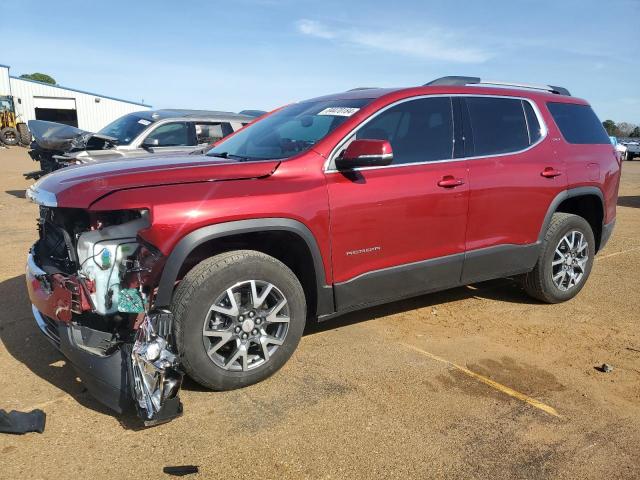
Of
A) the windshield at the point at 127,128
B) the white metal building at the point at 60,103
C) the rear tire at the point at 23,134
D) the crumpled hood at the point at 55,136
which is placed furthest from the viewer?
the white metal building at the point at 60,103

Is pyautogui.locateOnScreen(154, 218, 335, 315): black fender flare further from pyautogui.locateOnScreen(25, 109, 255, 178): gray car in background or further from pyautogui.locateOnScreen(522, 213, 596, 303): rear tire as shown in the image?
pyautogui.locateOnScreen(25, 109, 255, 178): gray car in background

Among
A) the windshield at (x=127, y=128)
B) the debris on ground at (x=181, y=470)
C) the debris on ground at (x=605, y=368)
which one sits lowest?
the debris on ground at (x=605, y=368)

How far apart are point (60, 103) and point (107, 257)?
4380 centimetres

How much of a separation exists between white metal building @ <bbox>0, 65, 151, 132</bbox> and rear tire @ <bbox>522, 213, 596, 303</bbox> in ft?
127

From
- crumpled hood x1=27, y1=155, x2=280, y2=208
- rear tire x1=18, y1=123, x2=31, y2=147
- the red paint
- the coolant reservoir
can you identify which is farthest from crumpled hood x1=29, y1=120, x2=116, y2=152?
rear tire x1=18, y1=123, x2=31, y2=147

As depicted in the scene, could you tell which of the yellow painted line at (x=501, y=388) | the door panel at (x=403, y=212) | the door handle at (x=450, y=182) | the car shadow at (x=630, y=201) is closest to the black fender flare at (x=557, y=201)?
the door panel at (x=403, y=212)

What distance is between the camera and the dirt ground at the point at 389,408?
2627mm

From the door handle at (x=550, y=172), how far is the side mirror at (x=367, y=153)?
5.89 ft

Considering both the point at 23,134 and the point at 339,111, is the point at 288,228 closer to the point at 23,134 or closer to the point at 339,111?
the point at 339,111

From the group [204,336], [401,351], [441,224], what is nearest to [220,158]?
[204,336]

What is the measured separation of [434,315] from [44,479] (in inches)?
128

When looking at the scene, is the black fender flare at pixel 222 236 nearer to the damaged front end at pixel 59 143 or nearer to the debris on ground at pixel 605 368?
the debris on ground at pixel 605 368

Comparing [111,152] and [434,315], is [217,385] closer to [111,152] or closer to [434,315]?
[434,315]

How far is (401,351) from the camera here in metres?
3.96
